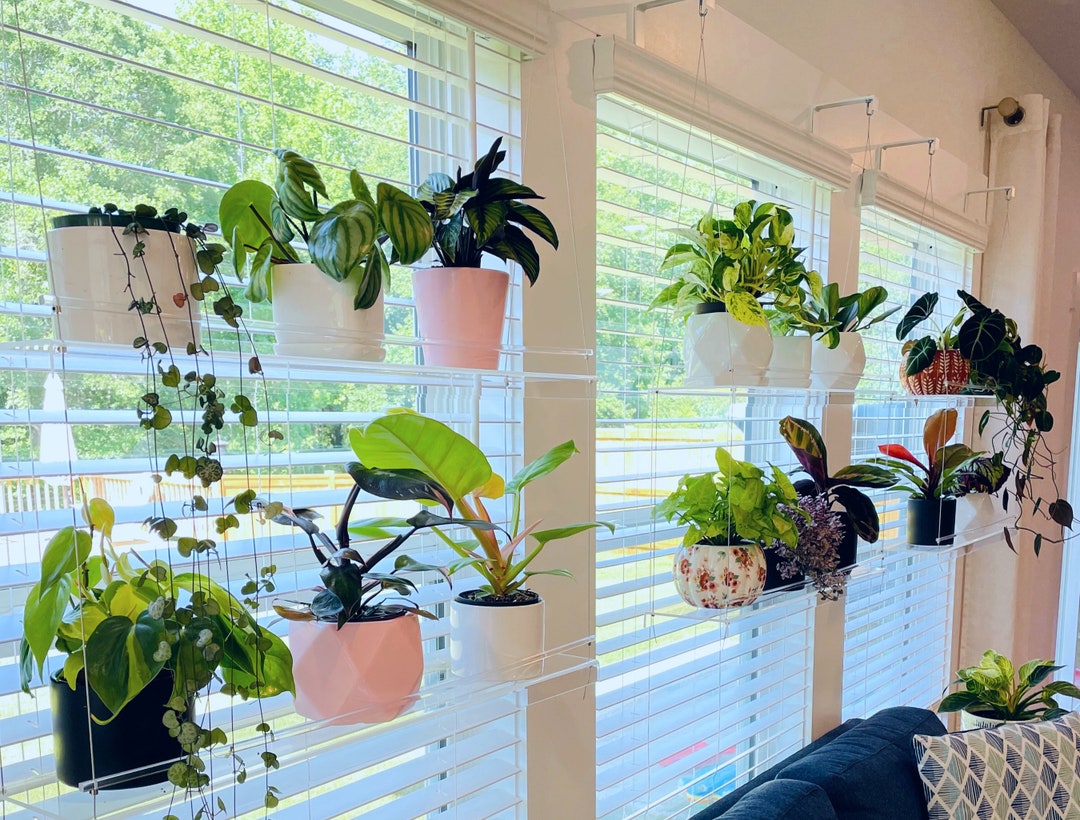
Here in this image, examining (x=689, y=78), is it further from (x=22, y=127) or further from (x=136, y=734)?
(x=136, y=734)

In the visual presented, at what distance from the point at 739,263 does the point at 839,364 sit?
50 cm

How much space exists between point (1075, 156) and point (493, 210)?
3947 mm

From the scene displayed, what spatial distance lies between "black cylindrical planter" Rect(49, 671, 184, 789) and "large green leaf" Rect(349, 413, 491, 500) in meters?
→ 0.31

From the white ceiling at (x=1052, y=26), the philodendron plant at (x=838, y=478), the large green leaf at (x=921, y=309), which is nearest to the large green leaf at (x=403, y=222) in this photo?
the philodendron plant at (x=838, y=478)

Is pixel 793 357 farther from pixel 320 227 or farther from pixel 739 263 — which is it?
pixel 320 227

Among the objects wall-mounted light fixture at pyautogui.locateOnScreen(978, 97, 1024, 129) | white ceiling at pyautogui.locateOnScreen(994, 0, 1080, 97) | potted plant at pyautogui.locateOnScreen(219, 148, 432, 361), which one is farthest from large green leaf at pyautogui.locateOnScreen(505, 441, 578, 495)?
white ceiling at pyautogui.locateOnScreen(994, 0, 1080, 97)

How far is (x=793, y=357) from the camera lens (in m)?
1.69

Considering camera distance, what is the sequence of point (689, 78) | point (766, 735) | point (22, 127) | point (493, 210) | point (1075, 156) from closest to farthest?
point (22, 127)
point (493, 210)
point (689, 78)
point (766, 735)
point (1075, 156)

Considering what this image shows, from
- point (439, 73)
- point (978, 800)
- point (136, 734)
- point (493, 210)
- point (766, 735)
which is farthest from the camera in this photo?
point (766, 735)

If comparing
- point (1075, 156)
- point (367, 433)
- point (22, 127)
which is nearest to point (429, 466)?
point (367, 433)

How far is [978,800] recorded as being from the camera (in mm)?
1850

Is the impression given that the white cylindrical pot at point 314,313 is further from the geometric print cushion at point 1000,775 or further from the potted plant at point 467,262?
the geometric print cushion at point 1000,775

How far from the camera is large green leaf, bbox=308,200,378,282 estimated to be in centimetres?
82

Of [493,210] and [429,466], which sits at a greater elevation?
[493,210]
